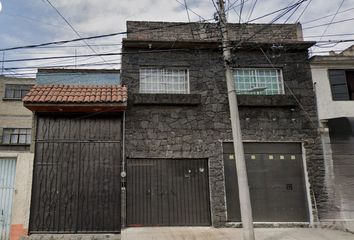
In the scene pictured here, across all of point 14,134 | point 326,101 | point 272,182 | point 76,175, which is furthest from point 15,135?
point 326,101

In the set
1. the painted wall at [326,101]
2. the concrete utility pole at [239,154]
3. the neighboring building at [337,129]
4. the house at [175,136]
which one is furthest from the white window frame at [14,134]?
the neighboring building at [337,129]

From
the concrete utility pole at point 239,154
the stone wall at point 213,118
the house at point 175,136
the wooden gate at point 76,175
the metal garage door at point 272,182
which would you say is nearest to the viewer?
the concrete utility pole at point 239,154

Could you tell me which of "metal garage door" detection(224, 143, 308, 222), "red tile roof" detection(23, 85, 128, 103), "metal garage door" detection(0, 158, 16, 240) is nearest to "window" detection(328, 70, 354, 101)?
"metal garage door" detection(224, 143, 308, 222)

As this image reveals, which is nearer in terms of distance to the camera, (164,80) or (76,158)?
(76,158)

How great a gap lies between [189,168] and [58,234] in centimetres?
425

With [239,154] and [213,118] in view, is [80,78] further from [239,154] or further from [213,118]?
[239,154]

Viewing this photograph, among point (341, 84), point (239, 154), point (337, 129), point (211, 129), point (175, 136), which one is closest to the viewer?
point (239, 154)

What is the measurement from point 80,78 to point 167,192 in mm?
4853

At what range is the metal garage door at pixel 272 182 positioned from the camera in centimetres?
973

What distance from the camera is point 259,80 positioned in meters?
10.8

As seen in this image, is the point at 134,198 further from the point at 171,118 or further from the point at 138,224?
the point at 171,118

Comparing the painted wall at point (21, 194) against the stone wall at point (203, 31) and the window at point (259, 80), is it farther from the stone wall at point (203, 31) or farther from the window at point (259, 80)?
the window at point (259, 80)

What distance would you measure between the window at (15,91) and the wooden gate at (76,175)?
16.6m

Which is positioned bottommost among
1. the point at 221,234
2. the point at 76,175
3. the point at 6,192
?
the point at 221,234
